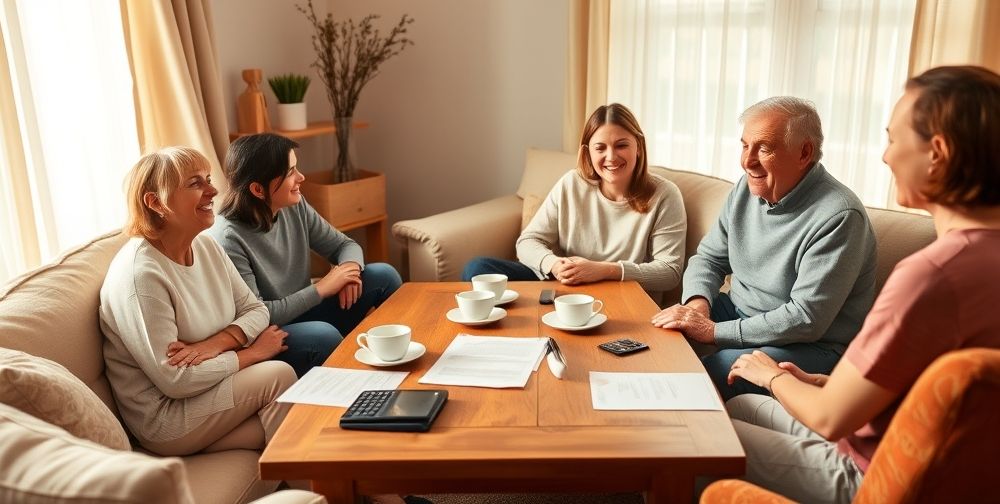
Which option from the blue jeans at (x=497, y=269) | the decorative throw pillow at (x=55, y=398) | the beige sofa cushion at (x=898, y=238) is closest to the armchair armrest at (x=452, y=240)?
the blue jeans at (x=497, y=269)

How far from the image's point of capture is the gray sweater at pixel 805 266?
1.91 m

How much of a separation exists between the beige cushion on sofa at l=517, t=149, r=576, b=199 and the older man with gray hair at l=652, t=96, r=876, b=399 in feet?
4.19

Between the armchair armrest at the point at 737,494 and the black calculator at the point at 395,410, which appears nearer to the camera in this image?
the armchair armrest at the point at 737,494

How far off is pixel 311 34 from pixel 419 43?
1.82ft

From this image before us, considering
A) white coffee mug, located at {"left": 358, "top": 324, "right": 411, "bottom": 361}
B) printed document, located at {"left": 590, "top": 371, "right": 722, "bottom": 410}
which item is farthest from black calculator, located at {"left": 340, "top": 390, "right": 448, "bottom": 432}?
printed document, located at {"left": 590, "top": 371, "right": 722, "bottom": 410}

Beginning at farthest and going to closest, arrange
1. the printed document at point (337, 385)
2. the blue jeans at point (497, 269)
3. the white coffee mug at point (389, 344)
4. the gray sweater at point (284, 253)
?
the blue jeans at point (497, 269)
the gray sweater at point (284, 253)
the white coffee mug at point (389, 344)
the printed document at point (337, 385)

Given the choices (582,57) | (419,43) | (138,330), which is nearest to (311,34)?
(419,43)

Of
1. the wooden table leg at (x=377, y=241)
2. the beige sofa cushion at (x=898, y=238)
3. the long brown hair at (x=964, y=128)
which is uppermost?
the long brown hair at (x=964, y=128)

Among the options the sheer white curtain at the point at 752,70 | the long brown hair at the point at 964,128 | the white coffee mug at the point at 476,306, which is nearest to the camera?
the long brown hair at the point at 964,128

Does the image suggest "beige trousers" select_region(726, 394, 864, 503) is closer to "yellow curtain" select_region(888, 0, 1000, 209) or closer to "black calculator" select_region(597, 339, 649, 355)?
"black calculator" select_region(597, 339, 649, 355)

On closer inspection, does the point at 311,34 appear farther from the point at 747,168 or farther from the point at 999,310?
the point at 999,310

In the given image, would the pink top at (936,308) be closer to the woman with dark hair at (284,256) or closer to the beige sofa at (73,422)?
the beige sofa at (73,422)

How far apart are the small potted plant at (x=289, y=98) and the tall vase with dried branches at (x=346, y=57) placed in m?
0.16

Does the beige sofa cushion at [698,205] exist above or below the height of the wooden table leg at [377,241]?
above
